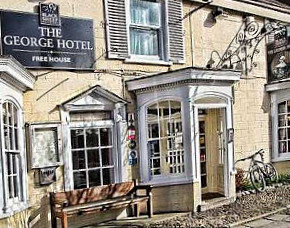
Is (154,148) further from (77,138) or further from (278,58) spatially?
(278,58)

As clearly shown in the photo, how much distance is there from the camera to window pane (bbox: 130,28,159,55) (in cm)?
920

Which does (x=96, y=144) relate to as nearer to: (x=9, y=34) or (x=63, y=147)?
(x=63, y=147)

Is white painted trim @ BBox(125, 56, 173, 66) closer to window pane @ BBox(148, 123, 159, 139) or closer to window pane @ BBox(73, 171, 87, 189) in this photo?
window pane @ BBox(148, 123, 159, 139)

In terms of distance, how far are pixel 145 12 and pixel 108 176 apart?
4.11 meters

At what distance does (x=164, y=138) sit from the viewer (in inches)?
357

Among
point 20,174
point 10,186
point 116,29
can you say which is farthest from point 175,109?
point 10,186

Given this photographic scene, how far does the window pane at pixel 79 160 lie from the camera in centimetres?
820

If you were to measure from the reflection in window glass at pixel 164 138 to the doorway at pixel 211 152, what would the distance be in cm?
123

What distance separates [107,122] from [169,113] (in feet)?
4.94

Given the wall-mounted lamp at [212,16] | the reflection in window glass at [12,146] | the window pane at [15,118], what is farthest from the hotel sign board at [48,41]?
the wall-mounted lamp at [212,16]

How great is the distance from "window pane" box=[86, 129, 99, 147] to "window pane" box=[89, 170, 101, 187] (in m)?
0.61

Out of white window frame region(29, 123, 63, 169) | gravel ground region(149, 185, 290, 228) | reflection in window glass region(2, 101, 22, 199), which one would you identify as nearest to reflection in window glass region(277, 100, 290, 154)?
gravel ground region(149, 185, 290, 228)

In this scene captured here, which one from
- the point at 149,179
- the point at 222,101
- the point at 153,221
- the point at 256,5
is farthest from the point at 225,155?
the point at 256,5

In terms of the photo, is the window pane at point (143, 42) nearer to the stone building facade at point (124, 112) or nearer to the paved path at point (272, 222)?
the stone building facade at point (124, 112)
